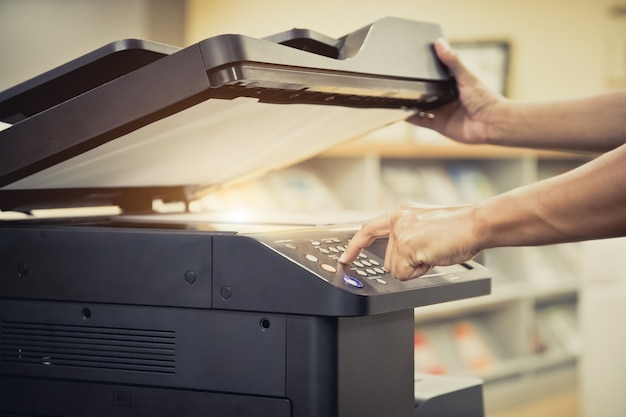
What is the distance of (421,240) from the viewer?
99 centimetres

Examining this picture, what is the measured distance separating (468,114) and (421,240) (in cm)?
59

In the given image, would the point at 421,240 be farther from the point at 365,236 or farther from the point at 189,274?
the point at 189,274

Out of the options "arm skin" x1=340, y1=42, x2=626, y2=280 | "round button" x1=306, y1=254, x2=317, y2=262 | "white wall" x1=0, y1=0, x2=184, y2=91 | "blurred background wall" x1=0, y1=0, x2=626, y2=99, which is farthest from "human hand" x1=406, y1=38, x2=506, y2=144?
"blurred background wall" x1=0, y1=0, x2=626, y2=99

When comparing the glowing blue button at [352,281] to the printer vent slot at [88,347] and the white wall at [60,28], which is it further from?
the white wall at [60,28]

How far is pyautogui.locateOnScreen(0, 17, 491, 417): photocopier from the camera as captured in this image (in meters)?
0.96

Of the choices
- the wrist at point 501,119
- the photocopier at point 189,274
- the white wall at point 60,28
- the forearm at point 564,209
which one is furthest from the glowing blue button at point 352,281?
the white wall at point 60,28

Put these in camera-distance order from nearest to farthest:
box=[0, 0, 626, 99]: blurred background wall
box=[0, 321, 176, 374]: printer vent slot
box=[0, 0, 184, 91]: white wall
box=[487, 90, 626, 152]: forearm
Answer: box=[0, 321, 176, 374]: printer vent slot, box=[487, 90, 626, 152]: forearm, box=[0, 0, 184, 91]: white wall, box=[0, 0, 626, 99]: blurred background wall

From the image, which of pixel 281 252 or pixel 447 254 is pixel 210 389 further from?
pixel 447 254

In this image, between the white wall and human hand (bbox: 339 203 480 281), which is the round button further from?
the white wall

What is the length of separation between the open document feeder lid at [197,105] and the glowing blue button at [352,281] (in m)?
0.23

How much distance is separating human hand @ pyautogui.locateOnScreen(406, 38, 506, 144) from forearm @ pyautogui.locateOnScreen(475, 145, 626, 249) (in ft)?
1.64

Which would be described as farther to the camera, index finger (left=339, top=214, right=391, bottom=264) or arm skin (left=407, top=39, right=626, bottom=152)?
arm skin (left=407, top=39, right=626, bottom=152)

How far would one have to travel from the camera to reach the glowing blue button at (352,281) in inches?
37.9

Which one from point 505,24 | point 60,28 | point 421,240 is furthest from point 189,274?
point 505,24
